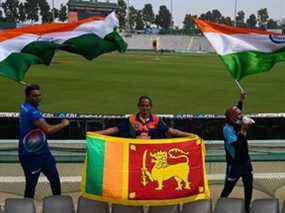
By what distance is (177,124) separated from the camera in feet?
34.4

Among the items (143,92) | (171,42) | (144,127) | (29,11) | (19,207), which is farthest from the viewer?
(29,11)

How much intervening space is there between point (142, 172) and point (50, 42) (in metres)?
2.57

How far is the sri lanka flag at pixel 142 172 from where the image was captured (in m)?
5.39

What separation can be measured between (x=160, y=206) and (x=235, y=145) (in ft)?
5.35

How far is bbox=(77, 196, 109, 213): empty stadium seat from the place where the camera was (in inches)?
191

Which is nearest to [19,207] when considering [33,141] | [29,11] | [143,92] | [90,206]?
[90,206]

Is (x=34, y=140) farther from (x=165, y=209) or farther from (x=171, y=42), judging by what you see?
(x=171, y=42)

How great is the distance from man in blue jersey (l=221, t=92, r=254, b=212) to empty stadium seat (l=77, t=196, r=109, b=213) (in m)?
2.09

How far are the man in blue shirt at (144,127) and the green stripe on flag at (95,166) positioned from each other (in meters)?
0.67

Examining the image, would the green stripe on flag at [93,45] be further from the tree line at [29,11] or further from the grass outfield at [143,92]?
the tree line at [29,11]

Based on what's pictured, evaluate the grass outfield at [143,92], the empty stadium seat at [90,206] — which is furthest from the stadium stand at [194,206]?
the grass outfield at [143,92]

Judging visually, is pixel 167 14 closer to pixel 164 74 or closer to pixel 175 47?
pixel 175 47

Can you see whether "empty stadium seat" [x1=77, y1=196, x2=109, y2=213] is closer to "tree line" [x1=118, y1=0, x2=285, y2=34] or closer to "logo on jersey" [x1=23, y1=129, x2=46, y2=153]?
"logo on jersey" [x1=23, y1=129, x2=46, y2=153]

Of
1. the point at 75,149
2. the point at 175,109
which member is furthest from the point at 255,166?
the point at 175,109
